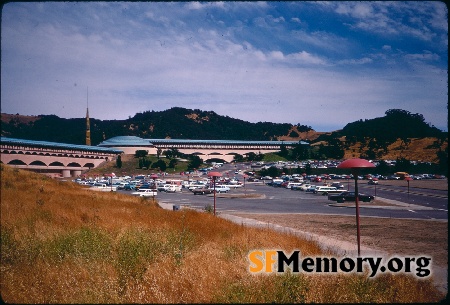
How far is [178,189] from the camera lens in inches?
1639

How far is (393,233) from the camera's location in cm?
1314

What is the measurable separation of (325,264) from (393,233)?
8.39 meters

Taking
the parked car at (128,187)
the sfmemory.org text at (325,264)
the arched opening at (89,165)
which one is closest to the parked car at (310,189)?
the parked car at (128,187)

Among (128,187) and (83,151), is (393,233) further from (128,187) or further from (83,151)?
(83,151)

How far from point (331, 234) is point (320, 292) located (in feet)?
28.1

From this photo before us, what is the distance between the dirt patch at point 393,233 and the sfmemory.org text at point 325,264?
227 centimetres

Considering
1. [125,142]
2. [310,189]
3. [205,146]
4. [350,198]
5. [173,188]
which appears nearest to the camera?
[350,198]

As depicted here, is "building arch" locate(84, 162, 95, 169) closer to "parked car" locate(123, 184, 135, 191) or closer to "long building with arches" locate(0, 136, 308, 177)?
"long building with arches" locate(0, 136, 308, 177)

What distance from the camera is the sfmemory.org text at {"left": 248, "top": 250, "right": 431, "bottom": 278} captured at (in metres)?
6.16

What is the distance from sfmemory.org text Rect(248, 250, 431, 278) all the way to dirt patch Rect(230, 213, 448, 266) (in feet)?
7.44

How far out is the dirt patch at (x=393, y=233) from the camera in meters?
10.1

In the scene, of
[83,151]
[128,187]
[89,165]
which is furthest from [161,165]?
[128,187]

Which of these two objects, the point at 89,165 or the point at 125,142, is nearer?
the point at 89,165

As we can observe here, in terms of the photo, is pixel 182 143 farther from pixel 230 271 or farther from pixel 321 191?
pixel 230 271
